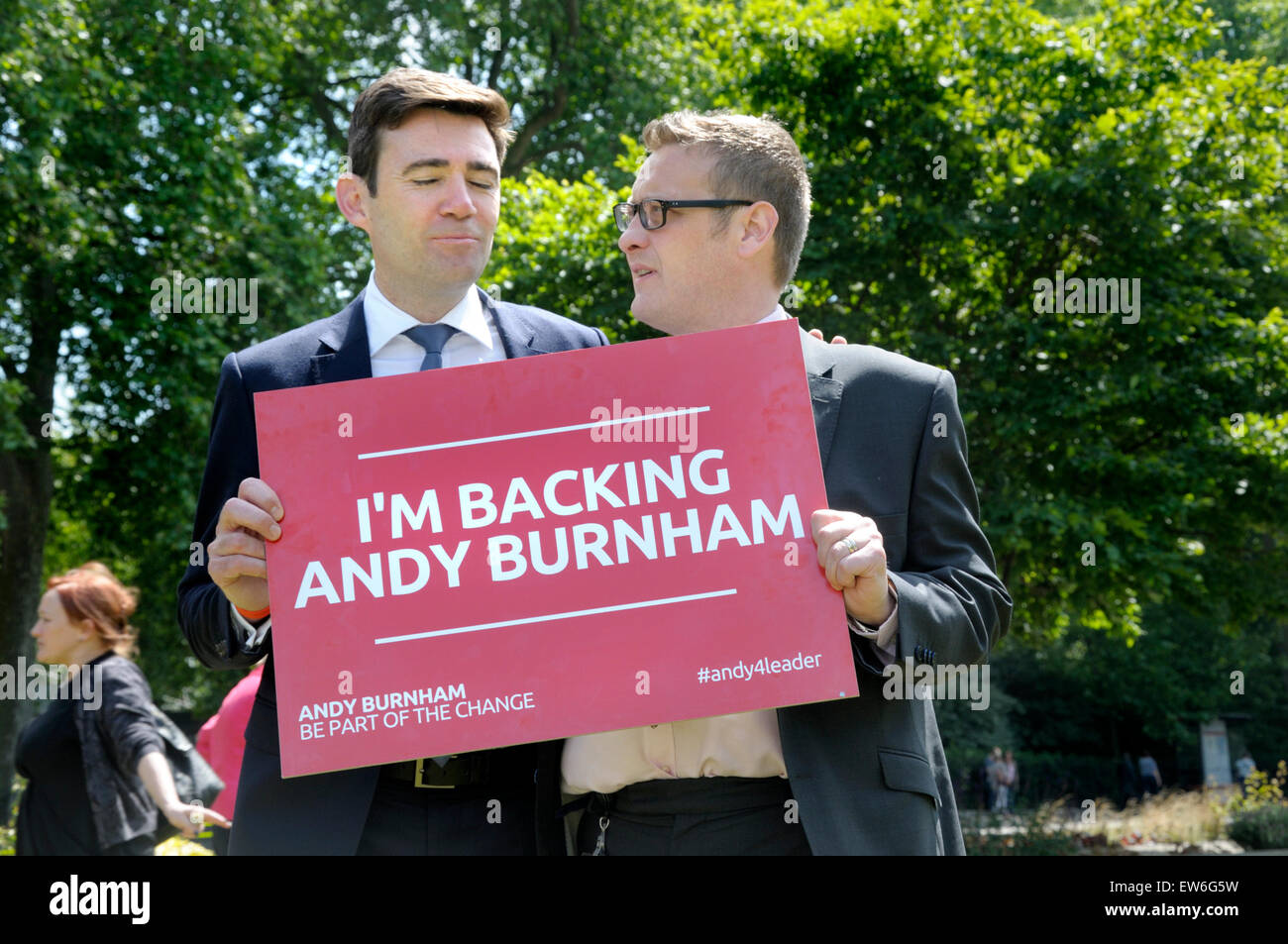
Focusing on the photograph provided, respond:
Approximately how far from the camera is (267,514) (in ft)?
8.27

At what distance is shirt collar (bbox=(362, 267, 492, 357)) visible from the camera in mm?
2979

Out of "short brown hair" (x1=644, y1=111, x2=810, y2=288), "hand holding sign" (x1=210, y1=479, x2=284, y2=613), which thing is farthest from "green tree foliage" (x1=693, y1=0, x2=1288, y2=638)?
"hand holding sign" (x1=210, y1=479, x2=284, y2=613)

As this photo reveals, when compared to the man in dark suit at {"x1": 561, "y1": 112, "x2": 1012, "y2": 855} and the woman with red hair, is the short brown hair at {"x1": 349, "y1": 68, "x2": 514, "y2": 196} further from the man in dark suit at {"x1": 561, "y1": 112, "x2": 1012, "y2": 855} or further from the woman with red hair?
the woman with red hair

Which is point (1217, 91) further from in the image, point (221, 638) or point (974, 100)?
point (221, 638)

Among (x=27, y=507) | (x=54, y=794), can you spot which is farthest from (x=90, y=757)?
(x=27, y=507)

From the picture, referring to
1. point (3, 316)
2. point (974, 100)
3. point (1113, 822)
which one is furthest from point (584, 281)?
point (1113, 822)

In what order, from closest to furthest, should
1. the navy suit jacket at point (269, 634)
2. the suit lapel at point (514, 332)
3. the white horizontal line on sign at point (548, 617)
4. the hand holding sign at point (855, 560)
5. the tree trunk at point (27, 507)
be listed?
the hand holding sign at point (855, 560), the white horizontal line on sign at point (548, 617), the navy suit jacket at point (269, 634), the suit lapel at point (514, 332), the tree trunk at point (27, 507)

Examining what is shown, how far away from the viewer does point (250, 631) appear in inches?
105

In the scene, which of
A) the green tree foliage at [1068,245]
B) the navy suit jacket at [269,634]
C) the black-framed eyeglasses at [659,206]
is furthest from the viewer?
the green tree foliage at [1068,245]

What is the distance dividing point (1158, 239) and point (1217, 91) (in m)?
1.67

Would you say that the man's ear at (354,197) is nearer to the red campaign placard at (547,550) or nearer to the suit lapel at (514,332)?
the suit lapel at (514,332)

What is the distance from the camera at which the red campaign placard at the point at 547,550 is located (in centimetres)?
244

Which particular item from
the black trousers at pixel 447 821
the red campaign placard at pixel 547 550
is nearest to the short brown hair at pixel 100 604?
the black trousers at pixel 447 821

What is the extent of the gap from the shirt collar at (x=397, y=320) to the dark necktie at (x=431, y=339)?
2 centimetres
